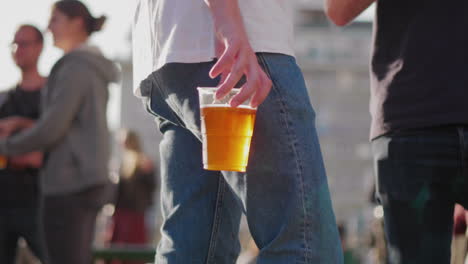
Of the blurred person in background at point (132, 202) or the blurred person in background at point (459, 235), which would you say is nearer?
the blurred person in background at point (459, 235)

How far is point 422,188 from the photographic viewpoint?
83.5 inches

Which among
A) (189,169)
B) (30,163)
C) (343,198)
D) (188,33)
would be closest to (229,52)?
(188,33)

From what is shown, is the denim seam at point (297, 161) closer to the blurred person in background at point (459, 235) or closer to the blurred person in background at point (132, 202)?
the blurred person in background at point (459, 235)

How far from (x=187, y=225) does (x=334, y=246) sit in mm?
365

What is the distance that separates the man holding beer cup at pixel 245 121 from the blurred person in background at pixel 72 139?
2.10 meters

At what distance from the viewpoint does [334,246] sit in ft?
5.61

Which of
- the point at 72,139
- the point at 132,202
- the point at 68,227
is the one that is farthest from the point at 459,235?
the point at 132,202

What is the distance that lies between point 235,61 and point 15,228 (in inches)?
112

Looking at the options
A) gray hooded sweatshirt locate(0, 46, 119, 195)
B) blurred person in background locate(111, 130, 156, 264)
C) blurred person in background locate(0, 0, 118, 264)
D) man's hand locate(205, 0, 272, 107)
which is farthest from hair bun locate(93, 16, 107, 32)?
blurred person in background locate(111, 130, 156, 264)

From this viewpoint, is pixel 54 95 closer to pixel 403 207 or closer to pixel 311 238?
pixel 403 207

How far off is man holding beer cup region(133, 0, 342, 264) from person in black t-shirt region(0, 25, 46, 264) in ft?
7.75

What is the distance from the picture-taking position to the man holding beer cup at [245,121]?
1654mm

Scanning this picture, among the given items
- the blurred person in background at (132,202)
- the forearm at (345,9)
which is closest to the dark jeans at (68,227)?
the forearm at (345,9)

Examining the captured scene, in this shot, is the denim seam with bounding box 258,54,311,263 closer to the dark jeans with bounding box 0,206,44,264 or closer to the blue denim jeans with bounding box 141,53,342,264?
the blue denim jeans with bounding box 141,53,342,264
